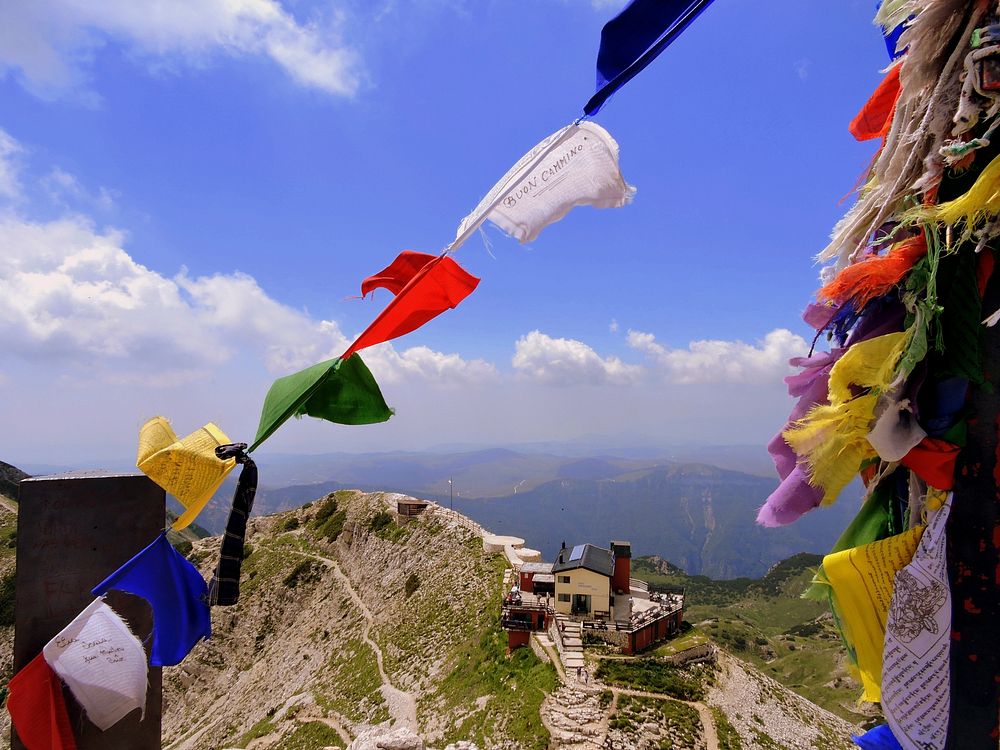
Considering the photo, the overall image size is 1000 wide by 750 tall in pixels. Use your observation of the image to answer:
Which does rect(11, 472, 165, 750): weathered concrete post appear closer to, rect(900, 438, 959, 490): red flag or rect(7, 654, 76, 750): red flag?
rect(7, 654, 76, 750): red flag

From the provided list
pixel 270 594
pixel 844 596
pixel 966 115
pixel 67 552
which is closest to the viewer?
pixel 966 115

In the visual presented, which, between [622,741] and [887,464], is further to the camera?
[622,741]

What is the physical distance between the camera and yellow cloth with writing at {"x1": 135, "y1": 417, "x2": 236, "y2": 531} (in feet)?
11.9

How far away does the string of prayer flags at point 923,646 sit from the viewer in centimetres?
194

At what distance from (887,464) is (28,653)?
556 cm

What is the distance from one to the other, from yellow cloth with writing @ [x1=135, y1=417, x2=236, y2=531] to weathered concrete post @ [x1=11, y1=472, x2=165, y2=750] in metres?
0.38

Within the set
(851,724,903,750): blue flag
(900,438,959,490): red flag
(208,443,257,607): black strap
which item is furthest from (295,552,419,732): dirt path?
(900,438,959,490): red flag

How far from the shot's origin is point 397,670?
24719mm

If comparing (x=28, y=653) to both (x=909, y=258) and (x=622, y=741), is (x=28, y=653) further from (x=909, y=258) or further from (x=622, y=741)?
(x=622, y=741)

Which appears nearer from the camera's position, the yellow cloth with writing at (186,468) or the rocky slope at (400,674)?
the yellow cloth with writing at (186,468)

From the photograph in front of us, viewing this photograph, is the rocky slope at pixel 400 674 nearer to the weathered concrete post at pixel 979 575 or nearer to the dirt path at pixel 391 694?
the dirt path at pixel 391 694

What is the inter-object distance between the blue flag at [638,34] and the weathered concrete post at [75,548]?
Answer: 14.0 feet

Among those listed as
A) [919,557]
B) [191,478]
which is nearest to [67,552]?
[191,478]

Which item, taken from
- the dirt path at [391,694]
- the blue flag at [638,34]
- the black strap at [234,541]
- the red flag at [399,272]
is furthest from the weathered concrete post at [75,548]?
the dirt path at [391,694]
